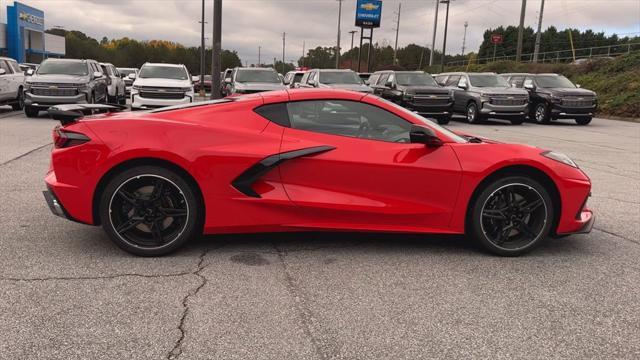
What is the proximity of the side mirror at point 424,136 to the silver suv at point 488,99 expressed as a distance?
1641 cm

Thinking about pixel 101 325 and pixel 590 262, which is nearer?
pixel 101 325

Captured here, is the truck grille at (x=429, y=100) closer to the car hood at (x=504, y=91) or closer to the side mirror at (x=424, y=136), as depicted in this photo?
the car hood at (x=504, y=91)

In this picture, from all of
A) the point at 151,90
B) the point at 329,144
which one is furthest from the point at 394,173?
the point at 151,90

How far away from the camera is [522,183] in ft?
14.9

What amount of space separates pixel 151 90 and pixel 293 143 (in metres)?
13.7

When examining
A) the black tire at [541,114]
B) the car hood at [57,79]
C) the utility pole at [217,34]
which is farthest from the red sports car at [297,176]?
the black tire at [541,114]

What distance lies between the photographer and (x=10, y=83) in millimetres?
18141

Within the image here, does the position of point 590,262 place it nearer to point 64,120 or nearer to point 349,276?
point 349,276

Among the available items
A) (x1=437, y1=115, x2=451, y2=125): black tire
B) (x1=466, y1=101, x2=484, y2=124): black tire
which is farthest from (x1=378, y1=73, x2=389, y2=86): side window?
(x1=466, y1=101, x2=484, y2=124): black tire

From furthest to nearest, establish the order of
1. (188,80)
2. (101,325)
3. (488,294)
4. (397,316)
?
(188,80), (488,294), (397,316), (101,325)

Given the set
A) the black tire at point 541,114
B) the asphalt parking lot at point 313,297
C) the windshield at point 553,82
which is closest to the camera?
the asphalt parking lot at point 313,297

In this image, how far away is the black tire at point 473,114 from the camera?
801 inches

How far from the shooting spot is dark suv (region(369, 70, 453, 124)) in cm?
1905

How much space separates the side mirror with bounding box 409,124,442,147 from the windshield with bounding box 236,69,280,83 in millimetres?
14472
